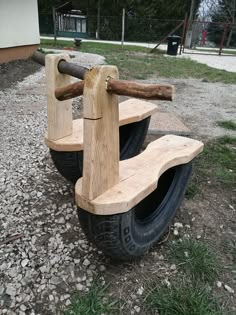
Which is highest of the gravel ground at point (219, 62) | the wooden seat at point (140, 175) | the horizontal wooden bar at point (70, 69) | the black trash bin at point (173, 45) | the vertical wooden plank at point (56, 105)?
the horizontal wooden bar at point (70, 69)

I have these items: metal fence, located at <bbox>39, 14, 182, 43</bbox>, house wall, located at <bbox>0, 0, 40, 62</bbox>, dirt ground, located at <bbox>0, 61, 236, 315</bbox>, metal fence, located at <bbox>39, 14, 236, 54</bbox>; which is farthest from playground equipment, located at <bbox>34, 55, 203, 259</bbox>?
metal fence, located at <bbox>39, 14, 182, 43</bbox>

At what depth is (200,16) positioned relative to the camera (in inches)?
1275

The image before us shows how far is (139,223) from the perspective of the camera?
167cm

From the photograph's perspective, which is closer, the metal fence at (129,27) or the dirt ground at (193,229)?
the dirt ground at (193,229)

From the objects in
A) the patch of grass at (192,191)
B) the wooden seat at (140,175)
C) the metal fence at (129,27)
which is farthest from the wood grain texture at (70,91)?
the metal fence at (129,27)

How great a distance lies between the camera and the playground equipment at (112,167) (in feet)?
3.99

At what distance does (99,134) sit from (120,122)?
1044 mm

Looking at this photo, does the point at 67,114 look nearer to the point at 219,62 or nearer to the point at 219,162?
the point at 219,162

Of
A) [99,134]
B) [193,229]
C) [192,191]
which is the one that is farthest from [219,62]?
[99,134]

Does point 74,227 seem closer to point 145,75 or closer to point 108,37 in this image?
point 145,75

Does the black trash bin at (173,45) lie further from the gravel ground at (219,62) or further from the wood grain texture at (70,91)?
the wood grain texture at (70,91)

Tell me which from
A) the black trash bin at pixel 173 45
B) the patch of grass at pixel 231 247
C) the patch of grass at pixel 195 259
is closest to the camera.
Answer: the patch of grass at pixel 195 259

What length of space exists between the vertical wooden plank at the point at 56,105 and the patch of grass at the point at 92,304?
936mm

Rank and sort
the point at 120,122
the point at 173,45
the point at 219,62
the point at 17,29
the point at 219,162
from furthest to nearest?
the point at 173,45
the point at 219,62
the point at 17,29
the point at 219,162
the point at 120,122
